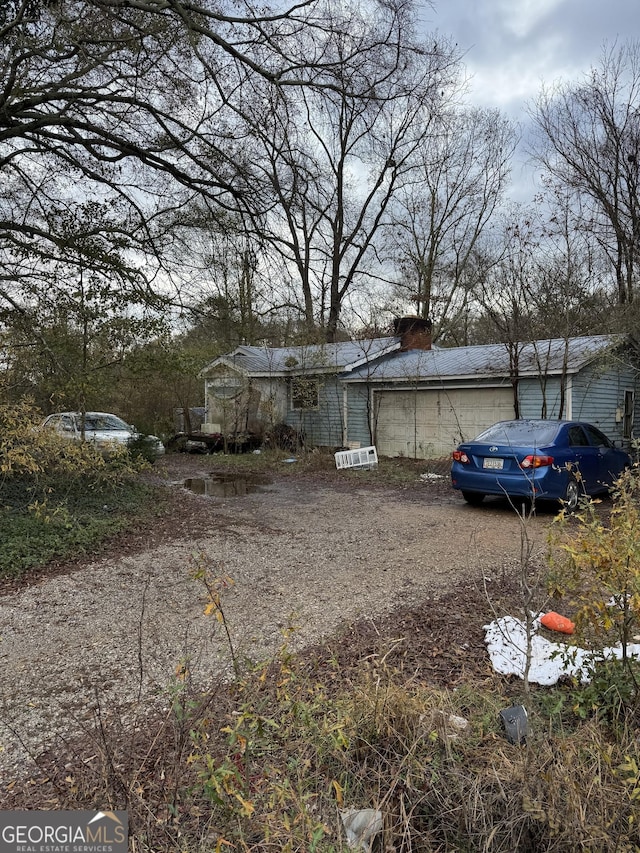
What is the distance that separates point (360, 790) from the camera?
84.0 inches

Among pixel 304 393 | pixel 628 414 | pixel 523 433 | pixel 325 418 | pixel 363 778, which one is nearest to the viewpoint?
pixel 363 778

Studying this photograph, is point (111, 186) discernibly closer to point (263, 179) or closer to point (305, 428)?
point (263, 179)

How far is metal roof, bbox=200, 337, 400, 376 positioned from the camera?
16.7 meters

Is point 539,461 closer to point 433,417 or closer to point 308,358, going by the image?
point 433,417

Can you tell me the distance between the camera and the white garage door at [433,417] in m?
14.1

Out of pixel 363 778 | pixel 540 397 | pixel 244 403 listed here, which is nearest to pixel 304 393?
pixel 244 403

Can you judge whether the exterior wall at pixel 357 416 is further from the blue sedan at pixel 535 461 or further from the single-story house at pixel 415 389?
the blue sedan at pixel 535 461

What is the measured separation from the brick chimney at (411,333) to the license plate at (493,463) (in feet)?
34.7

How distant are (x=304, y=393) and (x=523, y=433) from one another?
381 inches

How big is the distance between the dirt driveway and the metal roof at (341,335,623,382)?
5.66 meters

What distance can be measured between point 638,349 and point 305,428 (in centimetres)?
1030

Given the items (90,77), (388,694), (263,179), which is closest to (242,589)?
(388,694)

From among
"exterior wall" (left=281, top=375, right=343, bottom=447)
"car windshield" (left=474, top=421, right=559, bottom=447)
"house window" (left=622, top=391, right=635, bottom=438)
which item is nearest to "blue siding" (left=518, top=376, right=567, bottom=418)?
"house window" (left=622, top=391, right=635, bottom=438)

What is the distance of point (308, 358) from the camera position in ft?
56.0
